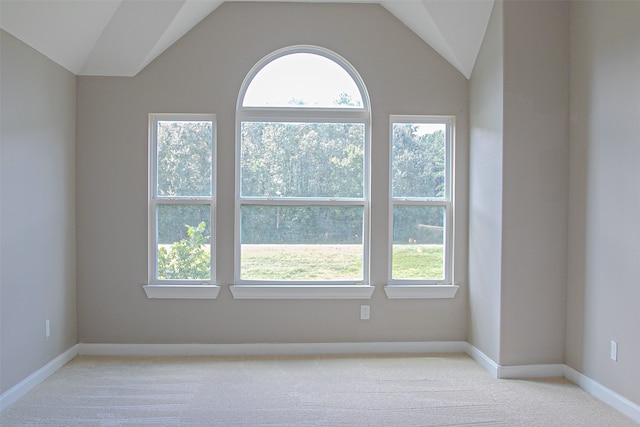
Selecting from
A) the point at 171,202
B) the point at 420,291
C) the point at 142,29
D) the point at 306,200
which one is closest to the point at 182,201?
the point at 171,202

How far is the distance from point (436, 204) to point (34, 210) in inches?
124

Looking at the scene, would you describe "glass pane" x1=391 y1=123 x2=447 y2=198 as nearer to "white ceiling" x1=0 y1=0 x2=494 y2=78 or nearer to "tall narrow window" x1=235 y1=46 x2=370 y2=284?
"tall narrow window" x1=235 y1=46 x2=370 y2=284

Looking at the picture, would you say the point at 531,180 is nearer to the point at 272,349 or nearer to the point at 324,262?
the point at 324,262

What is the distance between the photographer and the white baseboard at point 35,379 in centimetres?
309

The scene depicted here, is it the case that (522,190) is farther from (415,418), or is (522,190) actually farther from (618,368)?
(415,418)

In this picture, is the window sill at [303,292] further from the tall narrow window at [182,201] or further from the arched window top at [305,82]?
the arched window top at [305,82]

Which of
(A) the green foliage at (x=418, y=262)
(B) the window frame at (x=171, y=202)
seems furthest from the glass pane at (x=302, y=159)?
(A) the green foliage at (x=418, y=262)

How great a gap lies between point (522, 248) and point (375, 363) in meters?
1.46

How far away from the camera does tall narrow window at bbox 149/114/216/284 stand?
4.20 meters

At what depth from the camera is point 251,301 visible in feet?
13.8

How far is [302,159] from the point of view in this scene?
4277mm

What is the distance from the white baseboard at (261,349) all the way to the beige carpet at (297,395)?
12 centimetres

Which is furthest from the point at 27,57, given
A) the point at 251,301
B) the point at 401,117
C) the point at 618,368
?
the point at 618,368

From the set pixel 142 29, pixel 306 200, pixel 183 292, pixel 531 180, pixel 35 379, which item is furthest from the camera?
pixel 306 200
